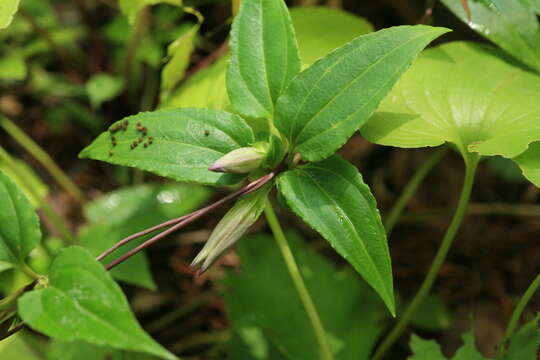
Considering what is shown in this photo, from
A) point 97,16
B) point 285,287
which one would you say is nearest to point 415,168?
point 285,287

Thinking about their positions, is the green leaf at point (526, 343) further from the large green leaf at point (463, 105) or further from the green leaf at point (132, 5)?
the green leaf at point (132, 5)

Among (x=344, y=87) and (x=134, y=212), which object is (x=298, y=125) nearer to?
(x=344, y=87)


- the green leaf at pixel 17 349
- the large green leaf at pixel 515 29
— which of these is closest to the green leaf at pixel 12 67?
the green leaf at pixel 17 349

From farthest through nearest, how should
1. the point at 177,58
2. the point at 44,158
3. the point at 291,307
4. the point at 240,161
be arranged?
the point at 44,158, the point at 291,307, the point at 177,58, the point at 240,161

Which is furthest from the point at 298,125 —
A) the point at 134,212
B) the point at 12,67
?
the point at 12,67

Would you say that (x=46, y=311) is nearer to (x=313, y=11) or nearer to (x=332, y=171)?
(x=332, y=171)
